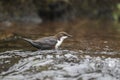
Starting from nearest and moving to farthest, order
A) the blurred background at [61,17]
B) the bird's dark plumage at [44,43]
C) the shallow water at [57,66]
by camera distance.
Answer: the shallow water at [57,66] → the bird's dark plumage at [44,43] → the blurred background at [61,17]

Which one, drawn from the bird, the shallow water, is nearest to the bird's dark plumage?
the bird

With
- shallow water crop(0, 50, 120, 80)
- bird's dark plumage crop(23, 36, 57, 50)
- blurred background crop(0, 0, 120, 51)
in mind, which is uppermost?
blurred background crop(0, 0, 120, 51)

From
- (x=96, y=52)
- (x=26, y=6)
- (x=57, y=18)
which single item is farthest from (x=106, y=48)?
(x=57, y=18)

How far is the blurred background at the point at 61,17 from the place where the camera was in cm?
1483

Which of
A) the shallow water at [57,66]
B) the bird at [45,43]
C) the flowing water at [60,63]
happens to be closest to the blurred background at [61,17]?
the bird at [45,43]

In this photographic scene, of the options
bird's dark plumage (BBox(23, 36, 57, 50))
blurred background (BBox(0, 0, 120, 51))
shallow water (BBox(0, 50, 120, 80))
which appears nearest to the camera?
shallow water (BBox(0, 50, 120, 80))

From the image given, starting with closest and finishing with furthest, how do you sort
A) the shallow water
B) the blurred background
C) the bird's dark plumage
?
the shallow water, the bird's dark plumage, the blurred background

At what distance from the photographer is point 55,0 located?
66.1ft

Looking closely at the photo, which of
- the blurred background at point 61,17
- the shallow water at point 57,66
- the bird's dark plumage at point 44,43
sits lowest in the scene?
the shallow water at point 57,66

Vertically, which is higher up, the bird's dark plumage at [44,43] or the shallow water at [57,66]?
the bird's dark plumage at [44,43]

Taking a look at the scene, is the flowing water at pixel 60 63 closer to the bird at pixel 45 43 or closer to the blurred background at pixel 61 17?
the bird at pixel 45 43

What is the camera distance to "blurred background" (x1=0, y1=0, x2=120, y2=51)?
48.6 ft

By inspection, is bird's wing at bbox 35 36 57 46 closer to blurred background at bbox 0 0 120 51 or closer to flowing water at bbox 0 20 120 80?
flowing water at bbox 0 20 120 80

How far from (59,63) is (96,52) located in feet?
5.00
